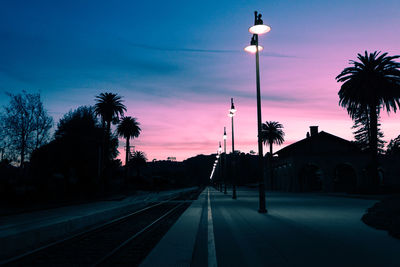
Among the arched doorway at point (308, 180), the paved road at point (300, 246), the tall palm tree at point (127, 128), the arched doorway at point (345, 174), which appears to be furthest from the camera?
the tall palm tree at point (127, 128)

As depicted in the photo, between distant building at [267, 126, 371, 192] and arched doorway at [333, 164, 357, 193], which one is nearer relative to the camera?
distant building at [267, 126, 371, 192]

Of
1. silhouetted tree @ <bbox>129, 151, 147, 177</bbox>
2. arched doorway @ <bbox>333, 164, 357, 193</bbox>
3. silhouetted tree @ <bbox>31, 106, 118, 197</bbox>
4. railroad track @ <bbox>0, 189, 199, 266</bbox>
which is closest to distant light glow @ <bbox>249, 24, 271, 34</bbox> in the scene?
railroad track @ <bbox>0, 189, 199, 266</bbox>

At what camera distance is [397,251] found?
7605 mm

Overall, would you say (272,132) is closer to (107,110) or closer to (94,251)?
(107,110)

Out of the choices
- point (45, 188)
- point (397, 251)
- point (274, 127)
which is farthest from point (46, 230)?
point (274, 127)

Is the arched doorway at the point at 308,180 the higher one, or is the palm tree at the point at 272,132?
the palm tree at the point at 272,132

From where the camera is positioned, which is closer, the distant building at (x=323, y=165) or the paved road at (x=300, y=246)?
the paved road at (x=300, y=246)

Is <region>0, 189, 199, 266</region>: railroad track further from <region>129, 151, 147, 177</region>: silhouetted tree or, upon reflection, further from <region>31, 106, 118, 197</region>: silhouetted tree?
<region>129, 151, 147, 177</region>: silhouetted tree

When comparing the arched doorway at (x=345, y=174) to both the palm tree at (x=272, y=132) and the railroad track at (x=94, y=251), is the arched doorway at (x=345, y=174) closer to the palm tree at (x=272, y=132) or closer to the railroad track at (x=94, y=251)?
the palm tree at (x=272, y=132)

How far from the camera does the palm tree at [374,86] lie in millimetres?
37156

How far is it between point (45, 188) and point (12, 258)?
35.2 meters

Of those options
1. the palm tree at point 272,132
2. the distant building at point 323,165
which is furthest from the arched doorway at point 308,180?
the palm tree at point 272,132

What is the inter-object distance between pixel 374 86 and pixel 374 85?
106 millimetres

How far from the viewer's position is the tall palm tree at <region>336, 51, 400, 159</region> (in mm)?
37156
